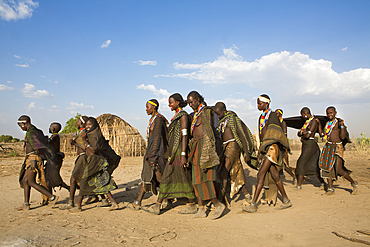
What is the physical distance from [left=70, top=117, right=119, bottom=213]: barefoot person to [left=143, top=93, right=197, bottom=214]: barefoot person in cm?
96

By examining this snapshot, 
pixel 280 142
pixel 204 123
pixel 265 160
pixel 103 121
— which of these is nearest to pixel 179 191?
pixel 204 123

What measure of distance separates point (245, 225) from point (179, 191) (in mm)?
1356

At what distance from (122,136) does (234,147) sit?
14.3 m

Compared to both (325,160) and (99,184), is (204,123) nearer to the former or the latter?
(99,184)

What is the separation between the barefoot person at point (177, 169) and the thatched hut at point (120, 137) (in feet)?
46.3

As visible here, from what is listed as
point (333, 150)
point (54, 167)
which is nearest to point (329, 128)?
point (333, 150)

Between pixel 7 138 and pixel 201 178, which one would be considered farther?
pixel 7 138

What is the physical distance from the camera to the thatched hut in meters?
18.3

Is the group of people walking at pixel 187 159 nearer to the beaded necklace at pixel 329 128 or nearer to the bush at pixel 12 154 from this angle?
the beaded necklace at pixel 329 128

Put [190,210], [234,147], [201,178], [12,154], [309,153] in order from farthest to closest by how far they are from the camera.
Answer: [12,154] → [309,153] → [234,147] → [190,210] → [201,178]

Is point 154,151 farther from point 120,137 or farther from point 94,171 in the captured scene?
point 120,137

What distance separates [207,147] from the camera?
4.37 meters

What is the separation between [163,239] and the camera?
3.39 meters

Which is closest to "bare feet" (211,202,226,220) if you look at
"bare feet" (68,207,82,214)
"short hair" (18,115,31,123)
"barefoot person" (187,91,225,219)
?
"barefoot person" (187,91,225,219)
